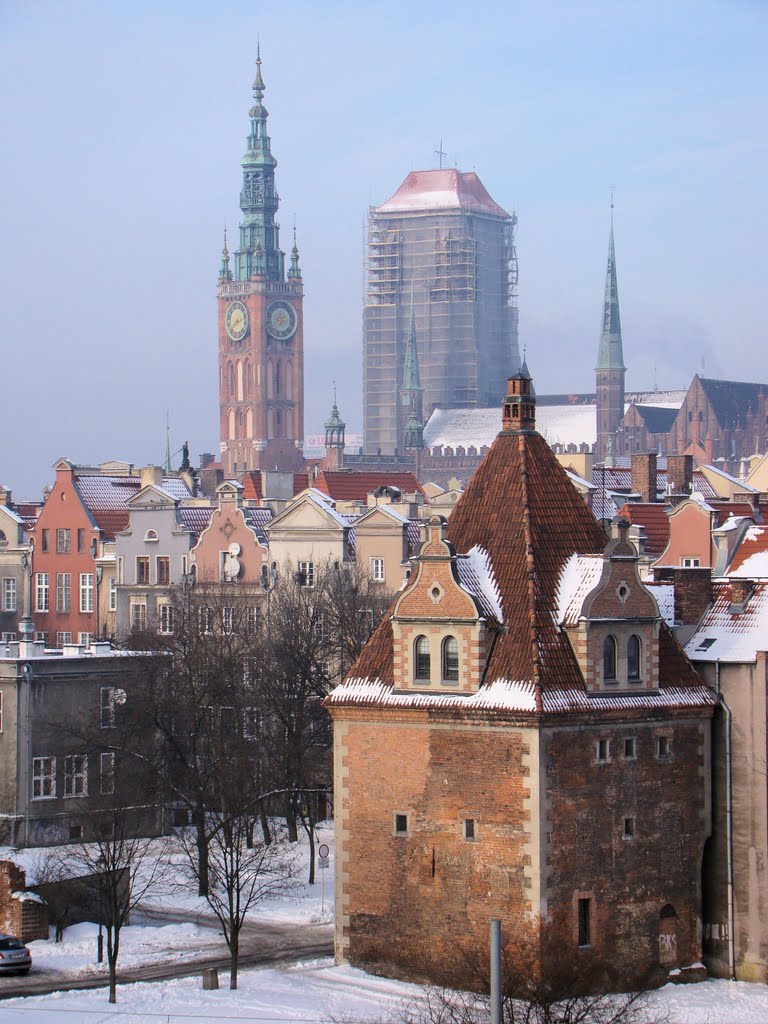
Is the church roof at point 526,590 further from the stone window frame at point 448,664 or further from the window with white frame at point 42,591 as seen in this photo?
the window with white frame at point 42,591

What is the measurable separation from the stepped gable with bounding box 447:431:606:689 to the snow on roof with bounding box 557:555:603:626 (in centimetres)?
16

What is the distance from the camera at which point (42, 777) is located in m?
65.1

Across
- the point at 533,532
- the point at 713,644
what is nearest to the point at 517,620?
the point at 533,532

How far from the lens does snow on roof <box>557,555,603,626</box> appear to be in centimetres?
4497

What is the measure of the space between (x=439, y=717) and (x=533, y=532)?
458 cm

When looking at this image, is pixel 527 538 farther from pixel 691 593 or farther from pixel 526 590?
pixel 691 593

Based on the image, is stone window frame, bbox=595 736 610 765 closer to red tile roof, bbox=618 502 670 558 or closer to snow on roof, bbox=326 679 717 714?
snow on roof, bbox=326 679 717 714

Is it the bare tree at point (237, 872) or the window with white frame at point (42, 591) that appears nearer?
the bare tree at point (237, 872)

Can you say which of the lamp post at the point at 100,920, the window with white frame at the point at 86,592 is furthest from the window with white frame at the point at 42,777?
the window with white frame at the point at 86,592

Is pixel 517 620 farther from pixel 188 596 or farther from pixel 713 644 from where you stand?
pixel 188 596

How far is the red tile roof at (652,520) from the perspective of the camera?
257 ft

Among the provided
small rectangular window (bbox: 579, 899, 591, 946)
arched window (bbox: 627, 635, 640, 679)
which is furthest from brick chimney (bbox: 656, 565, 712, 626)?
small rectangular window (bbox: 579, 899, 591, 946)

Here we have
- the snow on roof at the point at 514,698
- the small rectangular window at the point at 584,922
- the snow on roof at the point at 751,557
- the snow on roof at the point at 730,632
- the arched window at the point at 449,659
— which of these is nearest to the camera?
the snow on roof at the point at 514,698

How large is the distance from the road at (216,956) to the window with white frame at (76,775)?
10062 millimetres
